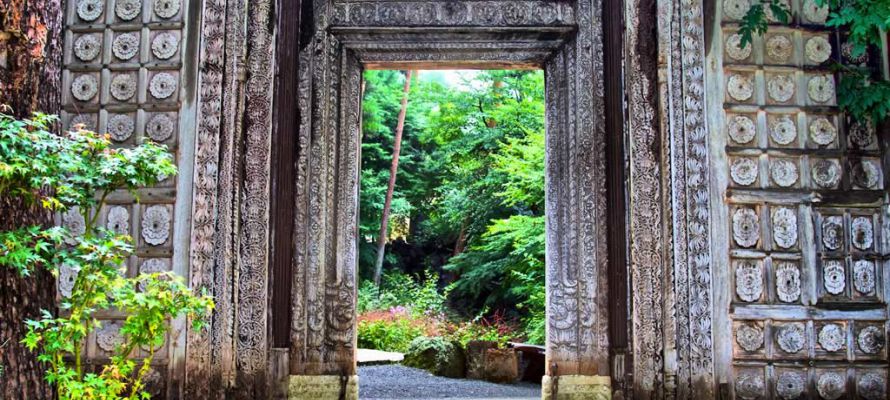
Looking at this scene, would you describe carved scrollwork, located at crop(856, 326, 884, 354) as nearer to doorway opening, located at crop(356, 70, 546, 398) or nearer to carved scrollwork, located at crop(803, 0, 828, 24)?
carved scrollwork, located at crop(803, 0, 828, 24)

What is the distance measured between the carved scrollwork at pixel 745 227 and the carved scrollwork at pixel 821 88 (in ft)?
3.51

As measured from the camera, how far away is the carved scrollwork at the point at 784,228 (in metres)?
6.29

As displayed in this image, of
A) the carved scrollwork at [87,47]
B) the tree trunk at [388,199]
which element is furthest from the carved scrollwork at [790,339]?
the tree trunk at [388,199]

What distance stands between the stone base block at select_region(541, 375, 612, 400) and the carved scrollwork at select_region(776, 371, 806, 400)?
1.28 m

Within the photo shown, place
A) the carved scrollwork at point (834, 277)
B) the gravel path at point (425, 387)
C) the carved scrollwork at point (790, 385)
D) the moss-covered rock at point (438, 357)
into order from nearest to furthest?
the carved scrollwork at point (790, 385), the carved scrollwork at point (834, 277), the gravel path at point (425, 387), the moss-covered rock at point (438, 357)

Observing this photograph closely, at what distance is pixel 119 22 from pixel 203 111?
3.37 ft

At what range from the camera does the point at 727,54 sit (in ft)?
21.3

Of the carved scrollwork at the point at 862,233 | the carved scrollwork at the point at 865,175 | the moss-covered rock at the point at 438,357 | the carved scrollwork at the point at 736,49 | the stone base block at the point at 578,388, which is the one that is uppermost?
the carved scrollwork at the point at 736,49

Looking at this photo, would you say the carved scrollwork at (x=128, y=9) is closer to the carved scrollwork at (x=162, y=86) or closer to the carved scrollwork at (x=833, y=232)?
the carved scrollwork at (x=162, y=86)

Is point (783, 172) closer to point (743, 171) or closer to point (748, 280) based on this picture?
point (743, 171)

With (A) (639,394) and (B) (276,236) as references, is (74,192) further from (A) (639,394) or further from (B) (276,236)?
(A) (639,394)

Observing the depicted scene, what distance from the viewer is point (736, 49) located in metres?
6.50

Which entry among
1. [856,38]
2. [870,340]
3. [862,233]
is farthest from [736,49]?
[870,340]

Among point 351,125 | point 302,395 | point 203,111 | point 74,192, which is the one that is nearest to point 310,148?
point 351,125
